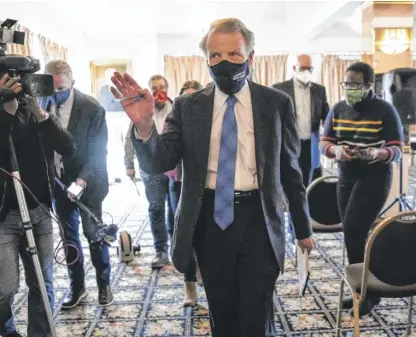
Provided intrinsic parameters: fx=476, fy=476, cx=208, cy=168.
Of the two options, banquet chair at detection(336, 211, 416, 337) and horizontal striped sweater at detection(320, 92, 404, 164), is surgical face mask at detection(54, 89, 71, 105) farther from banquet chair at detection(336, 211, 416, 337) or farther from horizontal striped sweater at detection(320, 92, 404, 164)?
banquet chair at detection(336, 211, 416, 337)

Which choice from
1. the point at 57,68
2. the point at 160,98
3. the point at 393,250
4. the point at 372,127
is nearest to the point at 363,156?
the point at 372,127

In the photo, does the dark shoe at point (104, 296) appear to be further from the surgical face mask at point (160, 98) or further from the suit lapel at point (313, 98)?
the suit lapel at point (313, 98)

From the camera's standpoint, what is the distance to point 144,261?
153 inches

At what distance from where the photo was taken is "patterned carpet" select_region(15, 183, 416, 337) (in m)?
2.56

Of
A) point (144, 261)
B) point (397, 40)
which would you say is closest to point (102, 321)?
point (144, 261)

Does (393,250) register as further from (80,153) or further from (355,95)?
(80,153)

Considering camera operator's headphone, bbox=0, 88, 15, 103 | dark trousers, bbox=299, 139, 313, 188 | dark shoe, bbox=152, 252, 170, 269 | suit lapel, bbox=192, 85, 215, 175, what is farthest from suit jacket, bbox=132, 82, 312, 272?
dark trousers, bbox=299, 139, 313, 188

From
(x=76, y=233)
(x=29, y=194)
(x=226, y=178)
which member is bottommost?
(x=76, y=233)

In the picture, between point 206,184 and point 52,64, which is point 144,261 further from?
point 206,184

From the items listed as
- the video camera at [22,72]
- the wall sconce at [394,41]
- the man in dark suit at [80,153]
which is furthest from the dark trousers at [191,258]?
the wall sconce at [394,41]

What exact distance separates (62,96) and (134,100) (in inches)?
56.6

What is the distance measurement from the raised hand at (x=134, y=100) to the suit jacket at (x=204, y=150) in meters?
0.11

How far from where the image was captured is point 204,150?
1571 millimetres

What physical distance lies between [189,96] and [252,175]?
1.15 feet
